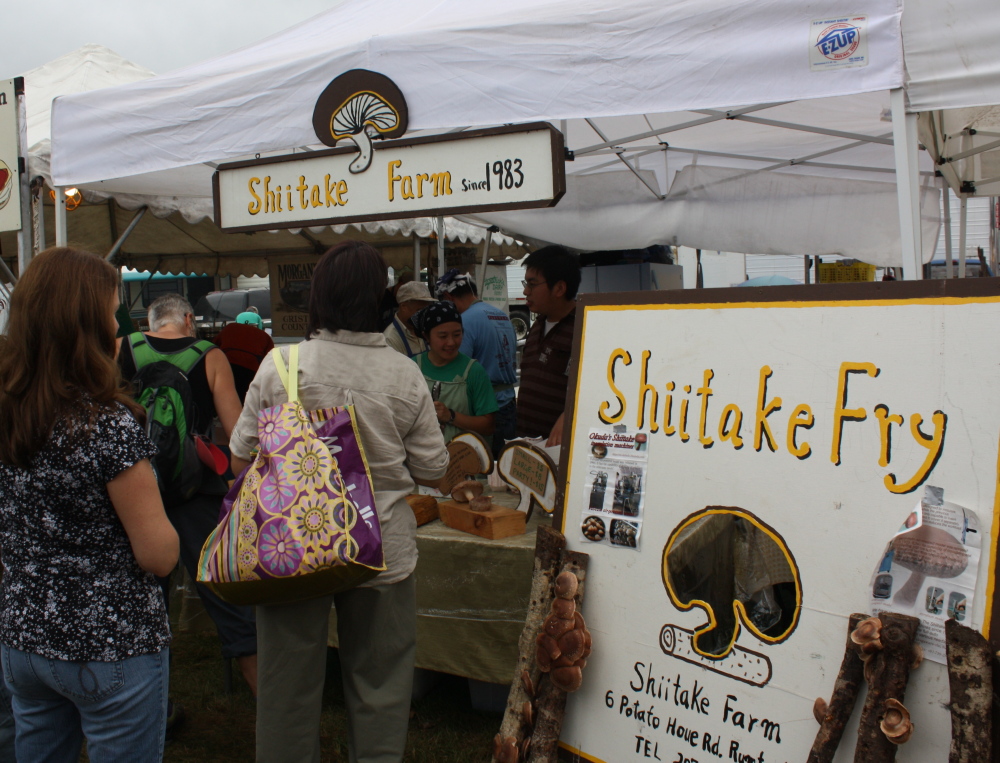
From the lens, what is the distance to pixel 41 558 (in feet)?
4.63

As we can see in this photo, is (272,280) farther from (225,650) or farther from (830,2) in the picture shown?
(830,2)

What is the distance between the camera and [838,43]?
187 cm

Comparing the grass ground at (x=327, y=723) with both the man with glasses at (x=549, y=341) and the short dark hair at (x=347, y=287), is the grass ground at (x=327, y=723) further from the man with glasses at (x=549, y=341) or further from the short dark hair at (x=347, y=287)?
the short dark hair at (x=347, y=287)

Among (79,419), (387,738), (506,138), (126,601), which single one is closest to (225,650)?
(387,738)

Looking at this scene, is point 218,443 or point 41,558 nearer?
point 41,558

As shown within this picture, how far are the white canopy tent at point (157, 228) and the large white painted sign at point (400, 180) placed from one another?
47.2 inches

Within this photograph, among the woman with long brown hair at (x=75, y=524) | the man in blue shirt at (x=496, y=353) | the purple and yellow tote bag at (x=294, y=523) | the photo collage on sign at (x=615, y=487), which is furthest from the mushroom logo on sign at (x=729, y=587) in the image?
the man in blue shirt at (x=496, y=353)

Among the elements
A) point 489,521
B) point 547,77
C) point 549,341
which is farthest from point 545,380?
point 547,77

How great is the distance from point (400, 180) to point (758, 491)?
1628 mm

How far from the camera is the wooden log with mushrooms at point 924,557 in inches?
47.3

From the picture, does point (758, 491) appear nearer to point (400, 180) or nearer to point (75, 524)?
point (75, 524)

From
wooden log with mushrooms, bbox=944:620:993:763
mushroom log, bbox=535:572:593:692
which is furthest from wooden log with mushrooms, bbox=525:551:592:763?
wooden log with mushrooms, bbox=944:620:993:763

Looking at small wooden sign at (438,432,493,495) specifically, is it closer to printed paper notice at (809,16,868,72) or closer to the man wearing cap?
the man wearing cap

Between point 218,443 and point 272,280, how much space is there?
448 centimetres
